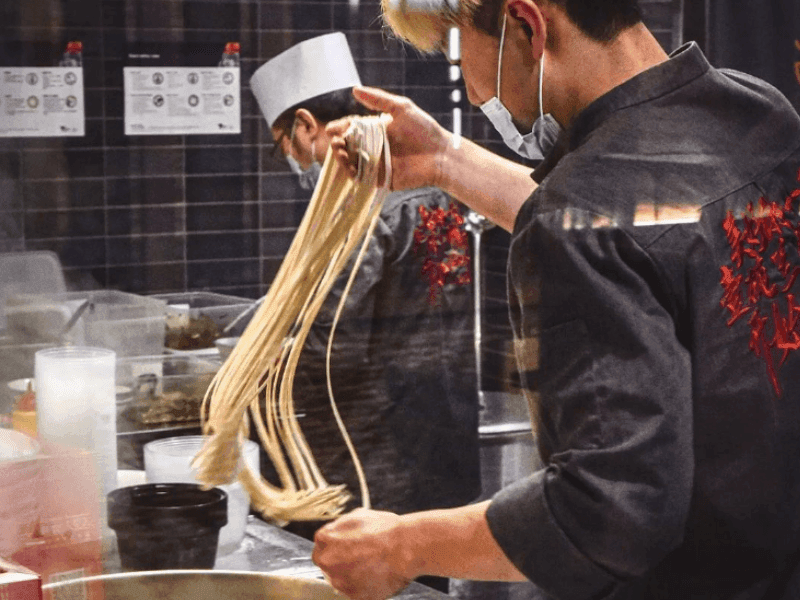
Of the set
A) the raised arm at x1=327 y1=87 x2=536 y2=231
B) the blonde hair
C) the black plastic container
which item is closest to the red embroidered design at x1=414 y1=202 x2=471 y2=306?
the raised arm at x1=327 y1=87 x2=536 y2=231

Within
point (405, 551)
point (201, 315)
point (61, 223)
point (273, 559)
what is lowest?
point (273, 559)

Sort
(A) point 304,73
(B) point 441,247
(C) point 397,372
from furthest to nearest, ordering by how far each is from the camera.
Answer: (C) point 397,372, (B) point 441,247, (A) point 304,73

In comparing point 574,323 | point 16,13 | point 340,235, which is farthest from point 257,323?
point 574,323

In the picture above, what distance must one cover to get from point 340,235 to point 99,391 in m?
0.34

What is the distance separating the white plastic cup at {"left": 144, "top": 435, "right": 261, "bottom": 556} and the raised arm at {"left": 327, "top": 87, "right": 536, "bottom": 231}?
0.40 meters

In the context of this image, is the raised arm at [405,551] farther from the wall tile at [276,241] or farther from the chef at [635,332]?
the wall tile at [276,241]

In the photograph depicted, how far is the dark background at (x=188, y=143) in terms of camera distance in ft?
4.20

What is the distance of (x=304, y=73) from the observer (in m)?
1.35

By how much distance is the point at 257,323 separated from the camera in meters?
1.42

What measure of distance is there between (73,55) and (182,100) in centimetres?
14

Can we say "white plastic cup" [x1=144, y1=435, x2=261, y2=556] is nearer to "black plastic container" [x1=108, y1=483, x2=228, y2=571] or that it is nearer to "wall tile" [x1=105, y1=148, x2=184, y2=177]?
"black plastic container" [x1=108, y1=483, x2=228, y2=571]

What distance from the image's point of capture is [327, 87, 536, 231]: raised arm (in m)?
1.25

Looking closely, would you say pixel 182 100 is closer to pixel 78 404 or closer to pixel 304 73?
pixel 304 73

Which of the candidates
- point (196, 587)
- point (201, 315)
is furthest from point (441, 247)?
point (196, 587)
